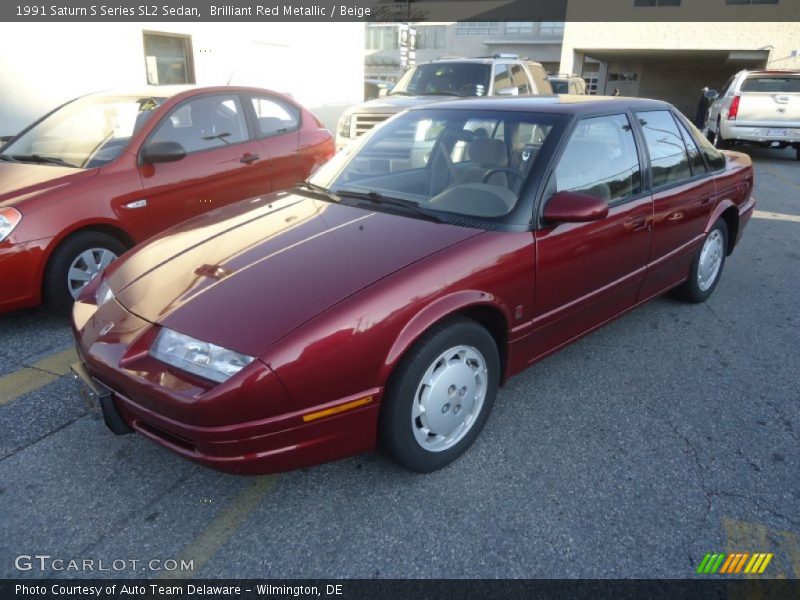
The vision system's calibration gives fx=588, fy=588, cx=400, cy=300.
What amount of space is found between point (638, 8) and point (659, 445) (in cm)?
2974

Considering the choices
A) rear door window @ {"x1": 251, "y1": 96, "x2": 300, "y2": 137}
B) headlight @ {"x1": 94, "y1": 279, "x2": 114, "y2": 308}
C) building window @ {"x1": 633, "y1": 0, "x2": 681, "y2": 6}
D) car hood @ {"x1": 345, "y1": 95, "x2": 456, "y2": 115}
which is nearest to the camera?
headlight @ {"x1": 94, "y1": 279, "x2": 114, "y2": 308}

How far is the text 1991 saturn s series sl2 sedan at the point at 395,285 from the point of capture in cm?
209

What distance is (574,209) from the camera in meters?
2.69

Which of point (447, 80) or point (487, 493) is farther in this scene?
point (447, 80)

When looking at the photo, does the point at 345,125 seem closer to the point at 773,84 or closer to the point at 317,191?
the point at 317,191

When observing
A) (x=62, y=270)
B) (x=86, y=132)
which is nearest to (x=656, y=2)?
(x=86, y=132)

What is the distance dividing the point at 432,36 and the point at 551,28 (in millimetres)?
10407

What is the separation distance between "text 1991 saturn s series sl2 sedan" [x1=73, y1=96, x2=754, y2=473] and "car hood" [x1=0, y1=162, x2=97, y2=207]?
1433mm

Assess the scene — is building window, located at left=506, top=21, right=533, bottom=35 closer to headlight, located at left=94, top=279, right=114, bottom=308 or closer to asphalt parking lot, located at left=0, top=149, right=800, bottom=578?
asphalt parking lot, located at left=0, top=149, right=800, bottom=578

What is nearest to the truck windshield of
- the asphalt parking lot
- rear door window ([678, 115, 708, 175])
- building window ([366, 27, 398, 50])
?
rear door window ([678, 115, 708, 175])

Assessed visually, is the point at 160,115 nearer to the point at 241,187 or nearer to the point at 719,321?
the point at 241,187

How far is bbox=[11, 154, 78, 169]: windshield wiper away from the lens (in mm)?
4355
